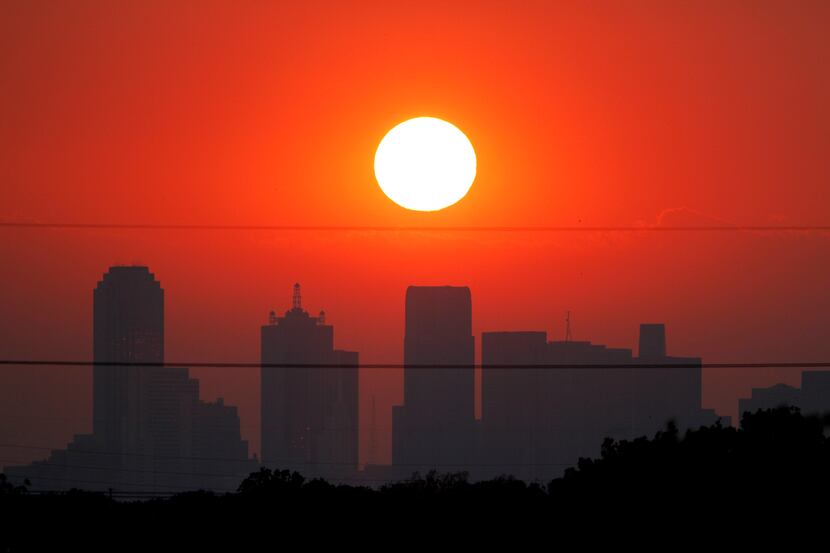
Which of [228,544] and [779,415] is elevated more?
[779,415]

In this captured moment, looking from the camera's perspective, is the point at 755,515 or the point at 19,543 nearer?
the point at 755,515

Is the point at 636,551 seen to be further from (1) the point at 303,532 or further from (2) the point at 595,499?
(1) the point at 303,532

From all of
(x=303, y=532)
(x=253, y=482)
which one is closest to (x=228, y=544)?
(x=303, y=532)

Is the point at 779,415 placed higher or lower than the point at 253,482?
higher

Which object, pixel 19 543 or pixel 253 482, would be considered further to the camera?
pixel 253 482

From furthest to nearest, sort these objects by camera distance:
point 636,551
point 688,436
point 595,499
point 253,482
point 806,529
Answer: point 253,482 → point 688,436 → point 595,499 → point 636,551 → point 806,529

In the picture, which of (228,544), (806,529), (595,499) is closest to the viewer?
(806,529)

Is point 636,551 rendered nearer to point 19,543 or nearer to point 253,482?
point 19,543

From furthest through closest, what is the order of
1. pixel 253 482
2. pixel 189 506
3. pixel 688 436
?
pixel 253 482
pixel 189 506
pixel 688 436

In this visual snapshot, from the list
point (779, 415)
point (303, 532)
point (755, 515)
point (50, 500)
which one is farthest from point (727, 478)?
point (50, 500)
